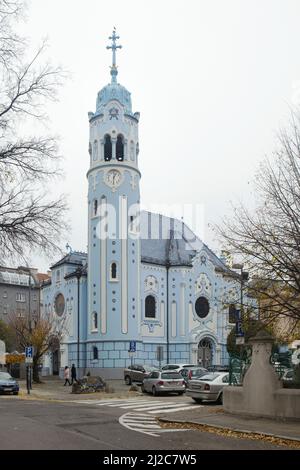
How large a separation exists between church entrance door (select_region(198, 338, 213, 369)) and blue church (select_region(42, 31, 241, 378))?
90 mm

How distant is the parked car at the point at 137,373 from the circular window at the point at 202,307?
51.1ft

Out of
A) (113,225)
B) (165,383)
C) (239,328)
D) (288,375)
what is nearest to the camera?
(288,375)

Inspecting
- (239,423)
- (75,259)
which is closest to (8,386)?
(239,423)

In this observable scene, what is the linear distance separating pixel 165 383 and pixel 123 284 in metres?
22.4

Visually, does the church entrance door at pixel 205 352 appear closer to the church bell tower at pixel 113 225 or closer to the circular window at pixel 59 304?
the church bell tower at pixel 113 225

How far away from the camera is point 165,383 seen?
3316 centimetres

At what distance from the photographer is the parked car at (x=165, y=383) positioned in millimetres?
33125

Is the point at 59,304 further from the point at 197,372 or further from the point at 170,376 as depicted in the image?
the point at 170,376

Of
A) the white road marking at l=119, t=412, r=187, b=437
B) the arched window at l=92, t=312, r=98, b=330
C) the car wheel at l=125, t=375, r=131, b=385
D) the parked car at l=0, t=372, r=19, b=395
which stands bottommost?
the car wheel at l=125, t=375, r=131, b=385

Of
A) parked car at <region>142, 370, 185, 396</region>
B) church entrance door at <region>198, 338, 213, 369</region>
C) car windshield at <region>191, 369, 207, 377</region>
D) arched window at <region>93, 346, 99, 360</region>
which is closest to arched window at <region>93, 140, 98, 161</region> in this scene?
arched window at <region>93, 346, 99, 360</region>

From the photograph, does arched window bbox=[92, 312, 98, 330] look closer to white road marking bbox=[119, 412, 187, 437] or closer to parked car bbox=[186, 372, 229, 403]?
parked car bbox=[186, 372, 229, 403]

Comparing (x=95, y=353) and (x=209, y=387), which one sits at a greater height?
(x=95, y=353)

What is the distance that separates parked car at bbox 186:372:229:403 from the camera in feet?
84.7

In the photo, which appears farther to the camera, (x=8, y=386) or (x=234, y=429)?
(x=8, y=386)
